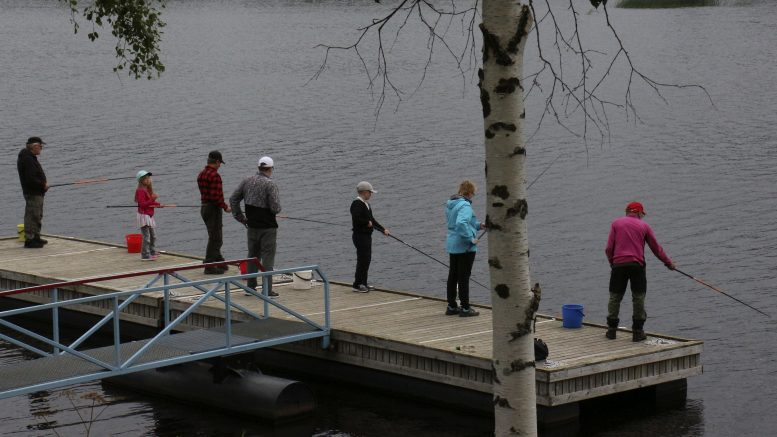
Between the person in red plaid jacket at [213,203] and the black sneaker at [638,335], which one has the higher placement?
the person in red plaid jacket at [213,203]

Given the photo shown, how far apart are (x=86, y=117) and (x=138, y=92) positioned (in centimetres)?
957

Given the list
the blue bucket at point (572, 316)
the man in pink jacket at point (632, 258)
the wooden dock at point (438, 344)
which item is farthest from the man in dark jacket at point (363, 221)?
the man in pink jacket at point (632, 258)

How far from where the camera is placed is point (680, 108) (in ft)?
153

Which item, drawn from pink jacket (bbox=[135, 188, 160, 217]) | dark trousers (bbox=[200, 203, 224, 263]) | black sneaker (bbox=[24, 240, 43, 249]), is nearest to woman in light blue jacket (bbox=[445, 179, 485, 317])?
dark trousers (bbox=[200, 203, 224, 263])

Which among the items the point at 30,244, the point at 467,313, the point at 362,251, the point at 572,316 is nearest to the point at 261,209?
the point at 362,251

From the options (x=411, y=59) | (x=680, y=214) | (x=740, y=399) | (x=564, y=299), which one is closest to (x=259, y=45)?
(x=411, y=59)

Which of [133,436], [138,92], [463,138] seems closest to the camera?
[133,436]

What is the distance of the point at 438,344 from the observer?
13555 millimetres

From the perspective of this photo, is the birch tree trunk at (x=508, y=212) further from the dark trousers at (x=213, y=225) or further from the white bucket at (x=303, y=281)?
the dark trousers at (x=213, y=225)

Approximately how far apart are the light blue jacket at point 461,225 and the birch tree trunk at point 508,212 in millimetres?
7639

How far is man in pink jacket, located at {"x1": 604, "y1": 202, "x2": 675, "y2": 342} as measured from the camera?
534 inches

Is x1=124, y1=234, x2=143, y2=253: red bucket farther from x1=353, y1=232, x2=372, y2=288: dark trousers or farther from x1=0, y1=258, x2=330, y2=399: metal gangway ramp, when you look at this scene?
x1=0, y1=258, x2=330, y2=399: metal gangway ramp

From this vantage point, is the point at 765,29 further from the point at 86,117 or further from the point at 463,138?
the point at 86,117

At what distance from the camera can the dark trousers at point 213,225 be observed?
55.4 feet
